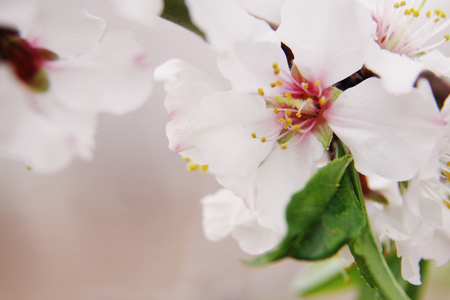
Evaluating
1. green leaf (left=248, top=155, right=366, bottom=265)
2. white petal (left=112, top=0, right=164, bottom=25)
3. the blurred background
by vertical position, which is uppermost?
white petal (left=112, top=0, right=164, bottom=25)

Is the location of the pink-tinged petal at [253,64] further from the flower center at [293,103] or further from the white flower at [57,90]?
the white flower at [57,90]

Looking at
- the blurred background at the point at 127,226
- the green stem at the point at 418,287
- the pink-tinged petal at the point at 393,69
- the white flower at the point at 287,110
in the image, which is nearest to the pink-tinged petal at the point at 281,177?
the white flower at the point at 287,110

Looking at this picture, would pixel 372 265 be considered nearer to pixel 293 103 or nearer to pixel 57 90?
pixel 293 103

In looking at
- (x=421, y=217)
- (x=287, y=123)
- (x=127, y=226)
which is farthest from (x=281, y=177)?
(x=127, y=226)

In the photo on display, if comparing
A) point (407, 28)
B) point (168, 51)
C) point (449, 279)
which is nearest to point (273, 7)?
point (407, 28)

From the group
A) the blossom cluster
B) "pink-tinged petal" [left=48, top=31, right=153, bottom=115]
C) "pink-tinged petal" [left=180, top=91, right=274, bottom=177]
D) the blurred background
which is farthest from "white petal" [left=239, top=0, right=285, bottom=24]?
the blurred background

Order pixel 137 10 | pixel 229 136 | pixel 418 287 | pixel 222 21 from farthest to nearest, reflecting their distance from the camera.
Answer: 1. pixel 418 287
2. pixel 229 136
3. pixel 222 21
4. pixel 137 10

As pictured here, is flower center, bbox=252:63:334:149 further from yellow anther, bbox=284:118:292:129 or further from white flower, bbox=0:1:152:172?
white flower, bbox=0:1:152:172

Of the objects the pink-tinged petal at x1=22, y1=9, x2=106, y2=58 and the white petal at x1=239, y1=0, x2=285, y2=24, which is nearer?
the pink-tinged petal at x1=22, y1=9, x2=106, y2=58
